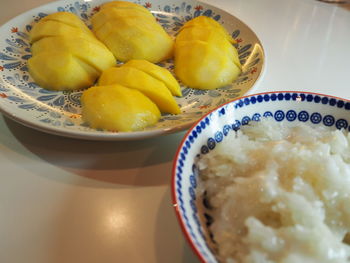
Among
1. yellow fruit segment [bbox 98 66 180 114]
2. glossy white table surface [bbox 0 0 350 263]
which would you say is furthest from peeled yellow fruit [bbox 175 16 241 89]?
glossy white table surface [bbox 0 0 350 263]

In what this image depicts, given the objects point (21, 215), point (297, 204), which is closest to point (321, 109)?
point (297, 204)

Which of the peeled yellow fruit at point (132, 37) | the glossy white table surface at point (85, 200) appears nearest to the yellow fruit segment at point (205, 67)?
the peeled yellow fruit at point (132, 37)

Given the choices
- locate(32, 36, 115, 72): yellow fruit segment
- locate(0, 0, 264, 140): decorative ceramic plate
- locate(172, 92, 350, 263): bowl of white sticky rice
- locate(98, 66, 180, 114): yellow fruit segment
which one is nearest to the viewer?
locate(172, 92, 350, 263): bowl of white sticky rice

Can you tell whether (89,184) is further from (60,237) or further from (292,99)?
(292,99)

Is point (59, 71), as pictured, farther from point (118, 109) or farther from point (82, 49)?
point (118, 109)

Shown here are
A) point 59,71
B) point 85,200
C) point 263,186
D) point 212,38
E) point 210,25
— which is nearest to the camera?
point 263,186

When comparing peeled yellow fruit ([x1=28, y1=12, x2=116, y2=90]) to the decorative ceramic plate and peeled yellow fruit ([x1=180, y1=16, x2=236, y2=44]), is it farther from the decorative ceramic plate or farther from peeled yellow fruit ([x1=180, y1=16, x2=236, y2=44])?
peeled yellow fruit ([x1=180, y1=16, x2=236, y2=44])

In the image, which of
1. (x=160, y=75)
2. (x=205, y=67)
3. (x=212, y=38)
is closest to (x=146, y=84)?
(x=160, y=75)
